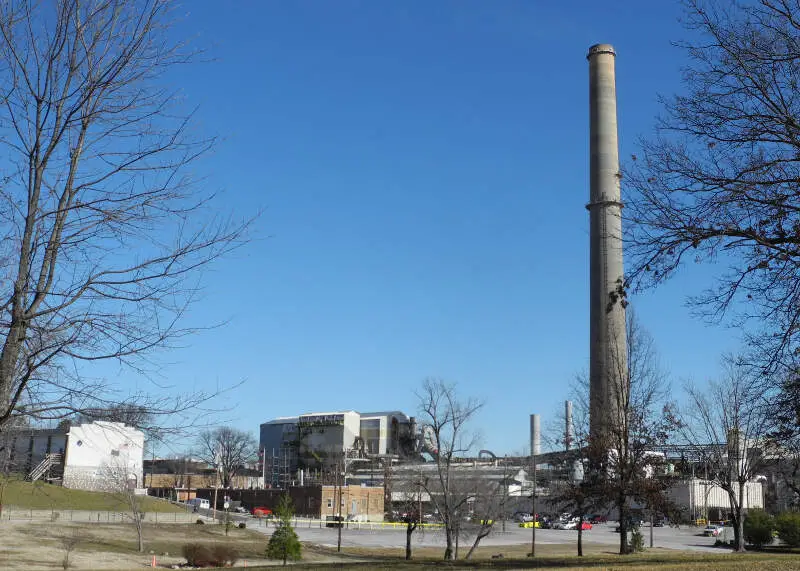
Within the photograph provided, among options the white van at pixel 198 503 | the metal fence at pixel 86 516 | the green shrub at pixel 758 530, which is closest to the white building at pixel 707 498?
the green shrub at pixel 758 530

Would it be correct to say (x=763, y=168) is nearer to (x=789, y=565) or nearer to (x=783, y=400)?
(x=783, y=400)

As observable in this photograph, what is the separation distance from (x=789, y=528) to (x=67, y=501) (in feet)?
204

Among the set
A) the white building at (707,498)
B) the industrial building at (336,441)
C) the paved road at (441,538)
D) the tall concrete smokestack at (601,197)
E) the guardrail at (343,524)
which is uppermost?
the tall concrete smokestack at (601,197)

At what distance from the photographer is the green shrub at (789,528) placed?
48.1 meters

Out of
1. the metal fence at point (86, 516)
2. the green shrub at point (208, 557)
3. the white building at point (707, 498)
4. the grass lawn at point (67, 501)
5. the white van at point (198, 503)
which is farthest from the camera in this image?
the white building at point (707, 498)

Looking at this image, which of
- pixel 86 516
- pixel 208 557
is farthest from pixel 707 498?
pixel 208 557

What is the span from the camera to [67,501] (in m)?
77.6

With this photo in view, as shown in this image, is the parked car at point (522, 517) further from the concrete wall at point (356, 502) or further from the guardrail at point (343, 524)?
the guardrail at point (343, 524)

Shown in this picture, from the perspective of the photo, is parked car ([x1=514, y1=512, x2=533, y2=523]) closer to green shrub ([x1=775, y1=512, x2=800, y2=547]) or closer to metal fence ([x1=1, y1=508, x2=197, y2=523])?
metal fence ([x1=1, y1=508, x2=197, y2=523])

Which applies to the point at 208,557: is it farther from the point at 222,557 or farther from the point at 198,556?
the point at 222,557

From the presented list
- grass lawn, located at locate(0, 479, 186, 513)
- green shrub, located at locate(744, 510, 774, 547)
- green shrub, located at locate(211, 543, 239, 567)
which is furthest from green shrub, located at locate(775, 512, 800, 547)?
grass lawn, located at locate(0, 479, 186, 513)

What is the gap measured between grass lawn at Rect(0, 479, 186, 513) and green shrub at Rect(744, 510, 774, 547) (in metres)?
48.7

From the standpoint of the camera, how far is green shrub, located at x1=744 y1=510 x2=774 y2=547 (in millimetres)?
49781

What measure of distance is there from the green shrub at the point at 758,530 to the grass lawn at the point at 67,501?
160 feet
